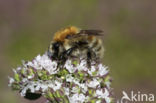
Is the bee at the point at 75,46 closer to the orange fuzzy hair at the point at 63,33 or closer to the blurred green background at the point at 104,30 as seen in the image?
the orange fuzzy hair at the point at 63,33

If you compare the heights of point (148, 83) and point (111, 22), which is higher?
point (111, 22)

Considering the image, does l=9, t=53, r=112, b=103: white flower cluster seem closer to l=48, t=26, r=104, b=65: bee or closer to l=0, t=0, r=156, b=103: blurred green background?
l=48, t=26, r=104, b=65: bee

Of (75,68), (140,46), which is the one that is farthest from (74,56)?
(140,46)

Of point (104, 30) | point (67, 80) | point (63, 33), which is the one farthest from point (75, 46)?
point (104, 30)

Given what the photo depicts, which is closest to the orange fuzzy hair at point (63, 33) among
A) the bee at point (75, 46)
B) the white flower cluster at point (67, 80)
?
the bee at point (75, 46)

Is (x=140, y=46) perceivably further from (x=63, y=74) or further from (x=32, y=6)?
(x=63, y=74)

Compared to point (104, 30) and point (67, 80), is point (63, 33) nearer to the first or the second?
point (67, 80)
